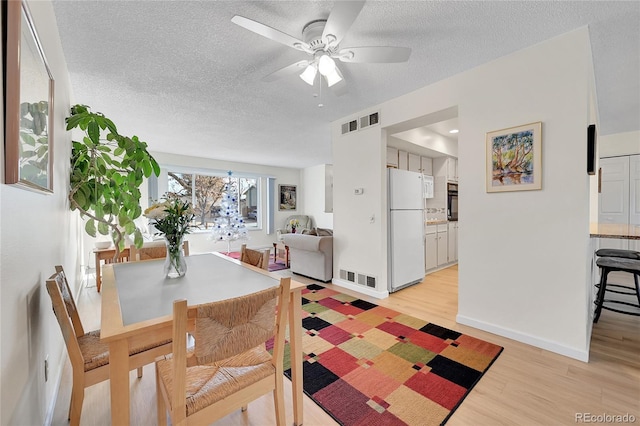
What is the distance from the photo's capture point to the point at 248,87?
295 centimetres

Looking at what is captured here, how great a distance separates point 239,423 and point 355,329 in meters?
1.34

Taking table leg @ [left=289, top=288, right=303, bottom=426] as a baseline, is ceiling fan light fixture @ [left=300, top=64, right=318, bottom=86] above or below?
above

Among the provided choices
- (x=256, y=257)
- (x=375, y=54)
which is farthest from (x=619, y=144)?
(x=256, y=257)

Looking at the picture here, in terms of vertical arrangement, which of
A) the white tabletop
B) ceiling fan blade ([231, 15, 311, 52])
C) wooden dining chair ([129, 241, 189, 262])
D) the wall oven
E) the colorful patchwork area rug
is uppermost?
ceiling fan blade ([231, 15, 311, 52])

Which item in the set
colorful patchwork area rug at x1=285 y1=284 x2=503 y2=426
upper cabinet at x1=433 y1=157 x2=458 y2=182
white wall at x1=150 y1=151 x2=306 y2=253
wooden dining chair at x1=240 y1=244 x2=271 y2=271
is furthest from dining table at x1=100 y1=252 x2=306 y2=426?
upper cabinet at x1=433 y1=157 x2=458 y2=182

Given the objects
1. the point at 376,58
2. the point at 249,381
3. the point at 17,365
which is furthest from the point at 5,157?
the point at 376,58

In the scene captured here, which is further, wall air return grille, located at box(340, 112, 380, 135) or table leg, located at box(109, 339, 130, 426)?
wall air return grille, located at box(340, 112, 380, 135)

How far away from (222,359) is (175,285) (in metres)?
0.67

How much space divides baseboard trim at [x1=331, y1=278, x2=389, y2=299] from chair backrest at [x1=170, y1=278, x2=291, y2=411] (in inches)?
98.4

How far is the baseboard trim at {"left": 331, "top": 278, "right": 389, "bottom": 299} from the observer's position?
3.42 metres

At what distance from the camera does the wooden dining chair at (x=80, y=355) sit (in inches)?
47.3

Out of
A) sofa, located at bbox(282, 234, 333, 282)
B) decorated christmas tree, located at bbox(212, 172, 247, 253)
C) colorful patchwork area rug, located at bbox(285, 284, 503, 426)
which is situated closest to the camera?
colorful patchwork area rug, located at bbox(285, 284, 503, 426)

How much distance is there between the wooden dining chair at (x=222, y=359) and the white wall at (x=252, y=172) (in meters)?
5.35

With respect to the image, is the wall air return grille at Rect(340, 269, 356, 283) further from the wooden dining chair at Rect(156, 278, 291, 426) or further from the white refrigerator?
the wooden dining chair at Rect(156, 278, 291, 426)
